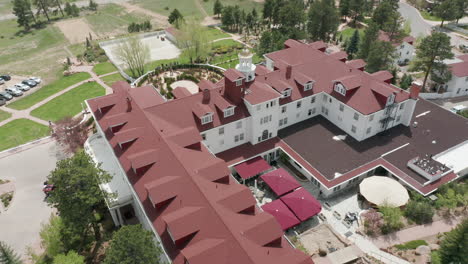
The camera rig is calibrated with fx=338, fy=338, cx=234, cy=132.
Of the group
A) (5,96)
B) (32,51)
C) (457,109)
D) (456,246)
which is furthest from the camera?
(32,51)

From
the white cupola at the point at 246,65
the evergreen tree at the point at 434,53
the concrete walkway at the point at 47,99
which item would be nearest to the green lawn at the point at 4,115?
the concrete walkway at the point at 47,99

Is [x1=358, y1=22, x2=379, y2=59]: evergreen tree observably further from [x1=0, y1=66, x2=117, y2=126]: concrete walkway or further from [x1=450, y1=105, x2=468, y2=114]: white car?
[x1=0, y1=66, x2=117, y2=126]: concrete walkway

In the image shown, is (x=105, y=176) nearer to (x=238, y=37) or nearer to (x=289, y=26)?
(x=289, y=26)

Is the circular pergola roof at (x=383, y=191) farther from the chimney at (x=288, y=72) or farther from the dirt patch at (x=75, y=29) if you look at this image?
the dirt patch at (x=75, y=29)

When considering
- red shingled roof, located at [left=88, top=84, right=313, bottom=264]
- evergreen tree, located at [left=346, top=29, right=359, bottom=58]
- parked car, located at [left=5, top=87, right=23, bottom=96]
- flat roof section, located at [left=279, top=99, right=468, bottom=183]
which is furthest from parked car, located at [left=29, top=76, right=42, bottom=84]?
evergreen tree, located at [left=346, top=29, right=359, bottom=58]

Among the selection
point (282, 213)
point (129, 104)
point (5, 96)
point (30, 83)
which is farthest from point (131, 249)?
point (30, 83)

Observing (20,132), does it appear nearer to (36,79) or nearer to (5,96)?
(5,96)
